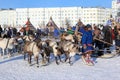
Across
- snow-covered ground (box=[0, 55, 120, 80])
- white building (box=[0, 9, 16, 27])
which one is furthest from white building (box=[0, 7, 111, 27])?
snow-covered ground (box=[0, 55, 120, 80])

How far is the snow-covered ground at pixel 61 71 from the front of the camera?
10.1 metres

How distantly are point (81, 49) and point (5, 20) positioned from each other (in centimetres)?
12551

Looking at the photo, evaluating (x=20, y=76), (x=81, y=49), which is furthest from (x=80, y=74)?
(x=81, y=49)

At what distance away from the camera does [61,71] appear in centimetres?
1125

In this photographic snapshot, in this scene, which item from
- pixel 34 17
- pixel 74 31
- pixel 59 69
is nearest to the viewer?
pixel 59 69

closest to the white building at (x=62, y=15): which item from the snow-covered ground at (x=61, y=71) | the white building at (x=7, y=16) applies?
the white building at (x=7, y=16)

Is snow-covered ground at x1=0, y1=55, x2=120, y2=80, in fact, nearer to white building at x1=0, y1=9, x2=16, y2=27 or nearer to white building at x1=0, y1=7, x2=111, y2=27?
white building at x1=0, y1=7, x2=111, y2=27

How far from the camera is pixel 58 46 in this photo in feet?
41.8

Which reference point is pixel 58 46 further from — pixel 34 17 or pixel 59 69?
pixel 34 17

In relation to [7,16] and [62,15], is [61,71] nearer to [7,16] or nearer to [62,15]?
[62,15]

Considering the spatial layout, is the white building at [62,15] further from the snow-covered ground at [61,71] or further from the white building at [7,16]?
the snow-covered ground at [61,71]

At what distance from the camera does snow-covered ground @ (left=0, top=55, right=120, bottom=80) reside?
10.1 m

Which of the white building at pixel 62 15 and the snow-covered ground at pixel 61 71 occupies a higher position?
the white building at pixel 62 15

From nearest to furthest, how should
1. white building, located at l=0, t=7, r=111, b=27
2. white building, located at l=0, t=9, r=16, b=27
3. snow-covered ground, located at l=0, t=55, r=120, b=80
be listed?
snow-covered ground, located at l=0, t=55, r=120, b=80 < white building, located at l=0, t=7, r=111, b=27 < white building, located at l=0, t=9, r=16, b=27
